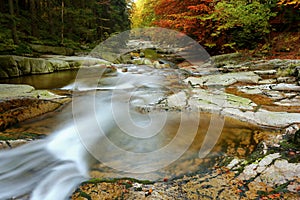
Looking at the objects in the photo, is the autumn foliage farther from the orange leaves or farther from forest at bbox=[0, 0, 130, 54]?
forest at bbox=[0, 0, 130, 54]

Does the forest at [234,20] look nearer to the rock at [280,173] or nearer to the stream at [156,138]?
the stream at [156,138]

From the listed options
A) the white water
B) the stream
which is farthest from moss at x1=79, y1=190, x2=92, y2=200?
the stream

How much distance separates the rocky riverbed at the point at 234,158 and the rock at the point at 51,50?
8.81 m

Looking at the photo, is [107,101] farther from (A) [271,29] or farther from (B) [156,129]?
(A) [271,29]

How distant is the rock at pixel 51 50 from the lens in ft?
41.8

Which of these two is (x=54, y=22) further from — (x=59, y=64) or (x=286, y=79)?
(x=286, y=79)

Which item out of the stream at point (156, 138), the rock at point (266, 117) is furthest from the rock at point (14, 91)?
the rock at point (266, 117)

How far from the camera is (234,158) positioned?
2.74 meters

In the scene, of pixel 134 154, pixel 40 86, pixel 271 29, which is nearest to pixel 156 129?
pixel 134 154

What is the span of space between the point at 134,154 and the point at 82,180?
892 millimetres

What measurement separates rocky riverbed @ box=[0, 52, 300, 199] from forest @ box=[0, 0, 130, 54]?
24.3 ft

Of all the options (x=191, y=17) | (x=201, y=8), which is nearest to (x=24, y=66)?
(x=191, y=17)

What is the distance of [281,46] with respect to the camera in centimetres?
1009

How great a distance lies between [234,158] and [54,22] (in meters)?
17.9
